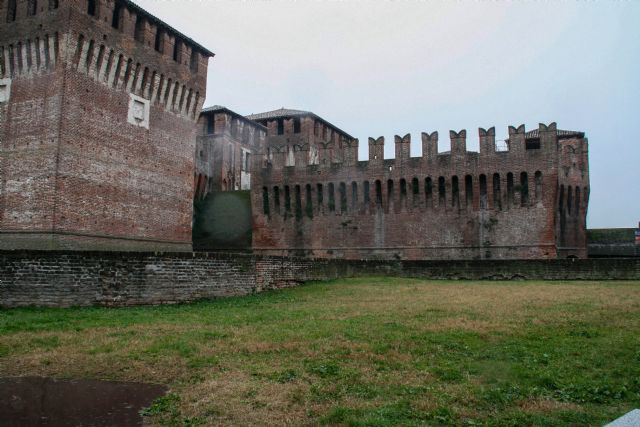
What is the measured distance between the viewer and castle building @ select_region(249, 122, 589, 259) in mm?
30234

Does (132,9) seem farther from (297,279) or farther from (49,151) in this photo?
(297,279)

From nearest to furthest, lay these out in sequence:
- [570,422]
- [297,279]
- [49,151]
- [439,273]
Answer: [570,422], [297,279], [49,151], [439,273]

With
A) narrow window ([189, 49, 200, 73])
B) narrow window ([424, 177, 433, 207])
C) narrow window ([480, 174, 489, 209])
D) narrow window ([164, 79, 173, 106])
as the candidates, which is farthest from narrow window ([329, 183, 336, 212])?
narrow window ([164, 79, 173, 106])

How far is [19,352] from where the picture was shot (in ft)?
25.5

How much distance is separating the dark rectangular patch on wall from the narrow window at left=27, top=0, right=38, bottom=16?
17197 millimetres

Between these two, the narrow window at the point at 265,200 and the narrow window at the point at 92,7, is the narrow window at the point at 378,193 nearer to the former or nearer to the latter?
the narrow window at the point at 265,200

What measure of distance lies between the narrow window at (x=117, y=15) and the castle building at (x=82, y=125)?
5 cm

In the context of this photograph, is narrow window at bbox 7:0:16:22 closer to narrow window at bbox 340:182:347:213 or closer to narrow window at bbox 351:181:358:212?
narrow window at bbox 340:182:347:213

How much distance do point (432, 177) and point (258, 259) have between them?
17.4 meters

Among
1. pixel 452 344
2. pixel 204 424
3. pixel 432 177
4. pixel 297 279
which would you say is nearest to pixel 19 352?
pixel 204 424

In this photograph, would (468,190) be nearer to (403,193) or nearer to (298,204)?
(403,193)

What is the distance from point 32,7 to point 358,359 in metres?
23.1

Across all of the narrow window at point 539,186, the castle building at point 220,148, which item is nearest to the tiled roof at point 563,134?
the narrow window at point 539,186

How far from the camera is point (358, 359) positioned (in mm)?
6957
